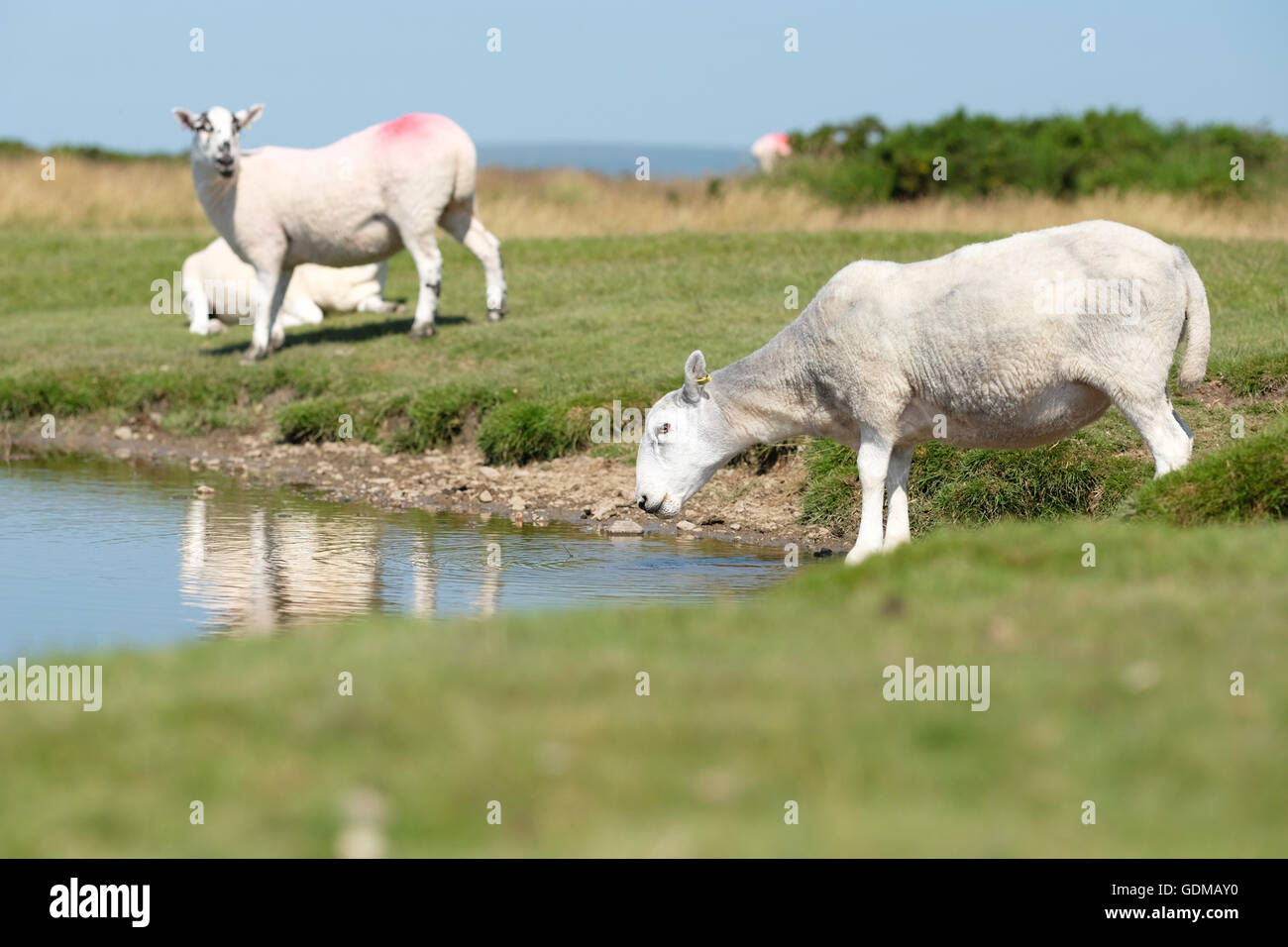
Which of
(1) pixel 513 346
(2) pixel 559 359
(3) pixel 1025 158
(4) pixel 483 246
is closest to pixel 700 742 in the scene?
(2) pixel 559 359

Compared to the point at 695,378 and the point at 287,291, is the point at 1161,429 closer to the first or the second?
the point at 695,378

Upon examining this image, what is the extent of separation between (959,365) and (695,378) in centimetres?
165

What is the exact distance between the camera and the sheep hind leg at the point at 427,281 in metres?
16.6

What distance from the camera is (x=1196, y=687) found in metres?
4.63

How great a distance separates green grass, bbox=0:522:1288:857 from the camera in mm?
3963

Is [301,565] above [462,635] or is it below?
below

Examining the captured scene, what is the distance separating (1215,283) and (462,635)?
40.2ft

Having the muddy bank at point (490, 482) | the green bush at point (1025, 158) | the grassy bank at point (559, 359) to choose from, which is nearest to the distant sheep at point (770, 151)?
the green bush at point (1025, 158)

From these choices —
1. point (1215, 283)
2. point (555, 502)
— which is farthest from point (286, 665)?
point (1215, 283)

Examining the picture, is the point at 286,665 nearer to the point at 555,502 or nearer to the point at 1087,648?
the point at 1087,648

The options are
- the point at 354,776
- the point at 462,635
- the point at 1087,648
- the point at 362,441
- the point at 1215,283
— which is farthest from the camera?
the point at 1215,283

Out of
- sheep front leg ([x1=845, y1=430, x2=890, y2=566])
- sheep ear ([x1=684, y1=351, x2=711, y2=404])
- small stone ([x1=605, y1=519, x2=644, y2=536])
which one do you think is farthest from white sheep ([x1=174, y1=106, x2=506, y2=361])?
sheep front leg ([x1=845, y1=430, x2=890, y2=566])

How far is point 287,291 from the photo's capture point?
20.0 metres

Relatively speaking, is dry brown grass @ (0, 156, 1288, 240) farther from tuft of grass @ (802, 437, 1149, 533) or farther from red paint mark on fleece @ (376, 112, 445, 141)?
tuft of grass @ (802, 437, 1149, 533)
